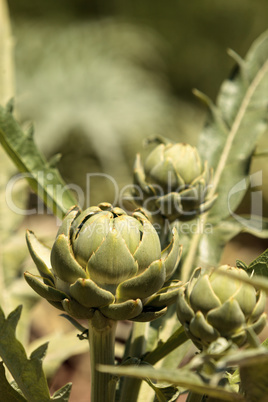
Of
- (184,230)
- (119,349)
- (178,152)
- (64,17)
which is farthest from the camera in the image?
(64,17)

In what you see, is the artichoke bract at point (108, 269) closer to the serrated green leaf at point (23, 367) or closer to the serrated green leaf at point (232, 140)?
the serrated green leaf at point (23, 367)

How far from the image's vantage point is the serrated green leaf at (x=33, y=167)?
2.33 ft

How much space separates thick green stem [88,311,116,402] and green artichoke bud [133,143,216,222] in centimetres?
18

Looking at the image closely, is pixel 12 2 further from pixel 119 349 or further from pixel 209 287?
pixel 209 287

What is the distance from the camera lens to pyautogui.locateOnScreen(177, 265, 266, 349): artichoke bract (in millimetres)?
452

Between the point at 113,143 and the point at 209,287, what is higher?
the point at 209,287

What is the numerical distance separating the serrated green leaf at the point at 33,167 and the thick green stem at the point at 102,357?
Result: 0.21 m

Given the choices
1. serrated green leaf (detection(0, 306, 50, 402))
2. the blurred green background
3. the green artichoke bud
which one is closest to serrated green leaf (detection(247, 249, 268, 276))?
the green artichoke bud

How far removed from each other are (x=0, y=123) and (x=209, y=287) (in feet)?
1.28

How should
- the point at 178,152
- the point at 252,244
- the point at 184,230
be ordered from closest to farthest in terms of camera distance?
1. the point at 178,152
2. the point at 184,230
3. the point at 252,244

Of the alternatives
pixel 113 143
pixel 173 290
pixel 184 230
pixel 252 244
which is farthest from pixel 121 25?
pixel 173 290

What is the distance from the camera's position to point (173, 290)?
523 mm

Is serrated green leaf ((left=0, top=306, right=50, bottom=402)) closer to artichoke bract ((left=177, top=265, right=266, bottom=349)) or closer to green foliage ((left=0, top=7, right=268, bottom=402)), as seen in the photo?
green foliage ((left=0, top=7, right=268, bottom=402))

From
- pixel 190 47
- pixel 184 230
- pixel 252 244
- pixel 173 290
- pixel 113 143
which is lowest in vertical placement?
pixel 252 244
